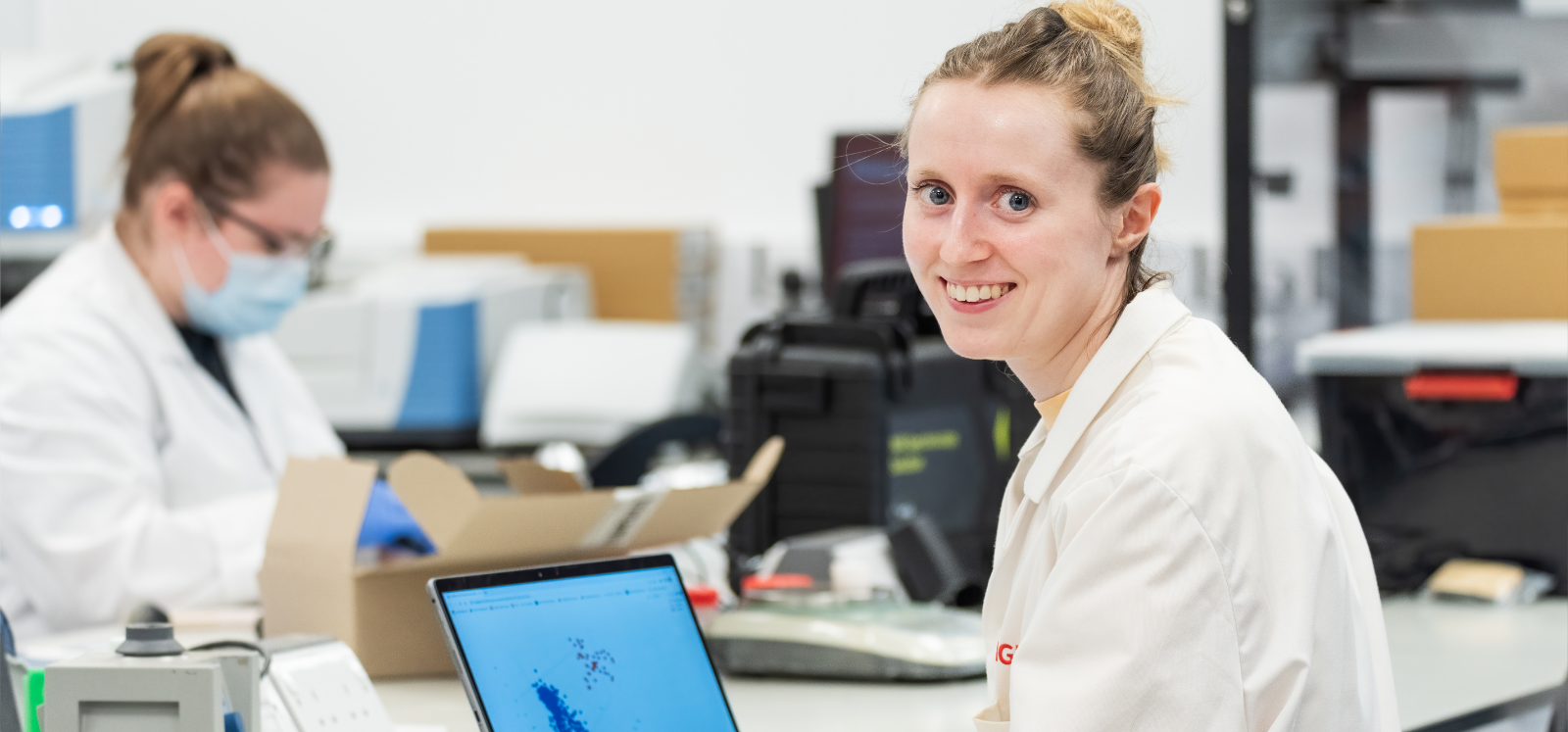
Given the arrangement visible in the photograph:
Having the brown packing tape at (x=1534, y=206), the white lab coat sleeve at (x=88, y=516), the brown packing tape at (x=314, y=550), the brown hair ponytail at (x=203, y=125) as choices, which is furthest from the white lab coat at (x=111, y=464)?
the brown packing tape at (x=1534, y=206)

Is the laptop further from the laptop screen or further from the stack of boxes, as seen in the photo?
→ the stack of boxes

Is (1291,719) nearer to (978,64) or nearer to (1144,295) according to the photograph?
(1144,295)

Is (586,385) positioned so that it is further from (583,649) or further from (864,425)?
(583,649)

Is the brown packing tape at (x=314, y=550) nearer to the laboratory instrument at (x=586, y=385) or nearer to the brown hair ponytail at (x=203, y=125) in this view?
the brown hair ponytail at (x=203, y=125)

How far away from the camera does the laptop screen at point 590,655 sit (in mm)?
928

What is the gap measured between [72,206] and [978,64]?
271 centimetres

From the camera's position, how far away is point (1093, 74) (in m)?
0.83

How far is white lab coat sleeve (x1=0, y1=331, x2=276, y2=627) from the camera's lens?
1.54 metres

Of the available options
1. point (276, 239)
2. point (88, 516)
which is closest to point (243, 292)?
point (276, 239)

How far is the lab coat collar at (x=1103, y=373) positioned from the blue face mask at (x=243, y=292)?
123 cm

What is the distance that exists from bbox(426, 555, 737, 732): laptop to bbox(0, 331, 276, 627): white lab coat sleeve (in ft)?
2.21

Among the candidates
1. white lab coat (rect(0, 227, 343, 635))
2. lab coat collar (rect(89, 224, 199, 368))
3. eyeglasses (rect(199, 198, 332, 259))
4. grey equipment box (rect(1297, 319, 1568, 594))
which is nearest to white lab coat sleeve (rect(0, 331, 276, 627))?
white lab coat (rect(0, 227, 343, 635))

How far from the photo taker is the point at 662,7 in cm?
417

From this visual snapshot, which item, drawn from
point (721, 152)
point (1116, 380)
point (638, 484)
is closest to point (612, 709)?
point (1116, 380)
